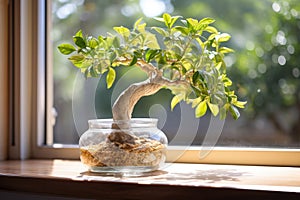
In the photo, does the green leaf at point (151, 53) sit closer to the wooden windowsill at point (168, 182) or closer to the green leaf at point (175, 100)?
the green leaf at point (175, 100)

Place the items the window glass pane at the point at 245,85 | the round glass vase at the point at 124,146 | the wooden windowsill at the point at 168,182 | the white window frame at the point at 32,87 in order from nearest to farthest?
the wooden windowsill at the point at 168,182, the round glass vase at the point at 124,146, the window glass pane at the point at 245,85, the white window frame at the point at 32,87

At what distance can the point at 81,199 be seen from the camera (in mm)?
1043

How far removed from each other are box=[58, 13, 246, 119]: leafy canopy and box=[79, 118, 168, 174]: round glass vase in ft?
0.43

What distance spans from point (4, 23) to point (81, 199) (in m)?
0.68

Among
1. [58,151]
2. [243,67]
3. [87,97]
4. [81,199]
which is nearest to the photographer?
[81,199]

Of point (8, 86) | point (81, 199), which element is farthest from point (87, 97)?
point (8, 86)

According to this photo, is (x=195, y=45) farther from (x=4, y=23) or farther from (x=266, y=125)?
(x=4, y=23)

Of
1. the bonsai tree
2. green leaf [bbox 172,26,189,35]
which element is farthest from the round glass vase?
green leaf [bbox 172,26,189,35]

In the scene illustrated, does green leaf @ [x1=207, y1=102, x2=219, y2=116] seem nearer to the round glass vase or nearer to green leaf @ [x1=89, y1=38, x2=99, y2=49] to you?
the round glass vase

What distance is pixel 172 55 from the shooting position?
1102 mm

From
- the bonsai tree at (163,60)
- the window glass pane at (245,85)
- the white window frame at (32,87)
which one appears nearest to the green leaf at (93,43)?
the bonsai tree at (163,60)

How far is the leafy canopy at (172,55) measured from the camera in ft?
3.59

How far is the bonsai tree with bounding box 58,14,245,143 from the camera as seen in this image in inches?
43.0

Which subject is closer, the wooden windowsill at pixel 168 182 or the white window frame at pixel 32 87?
the wooden windowsill at pixel 168 182
